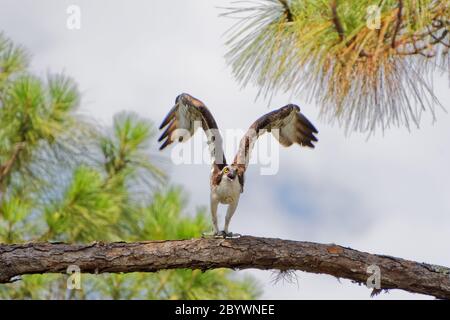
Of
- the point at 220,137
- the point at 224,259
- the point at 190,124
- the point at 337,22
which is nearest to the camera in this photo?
the point at 224,259

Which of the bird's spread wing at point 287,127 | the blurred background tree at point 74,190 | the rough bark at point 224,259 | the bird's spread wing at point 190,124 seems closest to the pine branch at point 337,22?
the bird's spread wing at point 287,127

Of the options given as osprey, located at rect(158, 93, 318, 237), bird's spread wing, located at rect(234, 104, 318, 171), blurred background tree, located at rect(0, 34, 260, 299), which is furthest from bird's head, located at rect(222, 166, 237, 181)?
blurred background tree, located at rect(0, 34, 260, 299)

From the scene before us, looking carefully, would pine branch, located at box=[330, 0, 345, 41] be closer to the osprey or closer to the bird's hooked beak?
the osprey

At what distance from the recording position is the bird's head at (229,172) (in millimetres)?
5406

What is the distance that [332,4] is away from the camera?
18.0 ft

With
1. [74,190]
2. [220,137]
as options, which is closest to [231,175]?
[220,137]

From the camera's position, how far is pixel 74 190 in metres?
10.1

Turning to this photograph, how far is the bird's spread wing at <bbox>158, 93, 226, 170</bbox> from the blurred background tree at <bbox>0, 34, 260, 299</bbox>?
12.4 ft

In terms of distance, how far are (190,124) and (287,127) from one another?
0.66 meters

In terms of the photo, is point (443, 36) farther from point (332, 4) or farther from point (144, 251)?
point (144, 251)

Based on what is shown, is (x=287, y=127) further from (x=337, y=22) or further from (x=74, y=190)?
(x=74, y=190)

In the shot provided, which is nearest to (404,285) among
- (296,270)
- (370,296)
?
(370,296)

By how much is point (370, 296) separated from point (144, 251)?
1.26 metres

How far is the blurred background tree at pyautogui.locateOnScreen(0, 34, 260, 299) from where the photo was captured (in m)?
10.2
